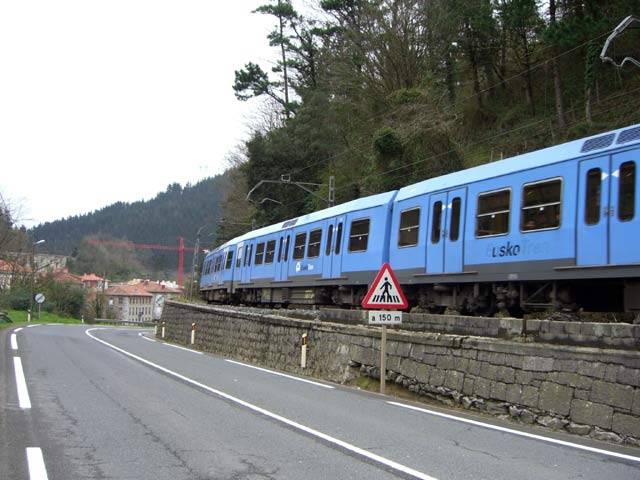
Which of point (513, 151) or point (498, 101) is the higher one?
point (498, 101)

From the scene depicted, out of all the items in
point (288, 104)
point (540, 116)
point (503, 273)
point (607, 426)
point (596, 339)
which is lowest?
point (607, 426)

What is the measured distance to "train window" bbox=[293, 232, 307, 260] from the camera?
2186cm

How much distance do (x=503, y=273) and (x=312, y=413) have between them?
4986 mm

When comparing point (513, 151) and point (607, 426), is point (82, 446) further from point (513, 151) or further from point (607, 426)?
point (513, 151)

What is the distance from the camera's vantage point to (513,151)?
100ft

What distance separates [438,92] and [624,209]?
86.6 ft

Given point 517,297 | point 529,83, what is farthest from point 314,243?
point 529,83

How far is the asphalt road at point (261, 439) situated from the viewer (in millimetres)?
5926

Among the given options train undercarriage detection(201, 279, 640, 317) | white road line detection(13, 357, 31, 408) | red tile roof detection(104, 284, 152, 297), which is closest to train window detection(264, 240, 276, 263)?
train undercarriage detection(201, 279, 640, 317)

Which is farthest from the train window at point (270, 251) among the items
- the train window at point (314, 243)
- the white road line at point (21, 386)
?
the white road line at point (21, 386)

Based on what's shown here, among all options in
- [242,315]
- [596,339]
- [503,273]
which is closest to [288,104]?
[242,315]

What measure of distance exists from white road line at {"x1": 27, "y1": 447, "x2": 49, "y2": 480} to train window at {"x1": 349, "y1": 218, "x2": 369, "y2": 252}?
463 inches

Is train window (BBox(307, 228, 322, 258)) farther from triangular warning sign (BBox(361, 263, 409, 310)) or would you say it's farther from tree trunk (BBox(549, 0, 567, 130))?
tree trunk (BBox(549, 0, 567, 130))

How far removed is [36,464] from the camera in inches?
236
